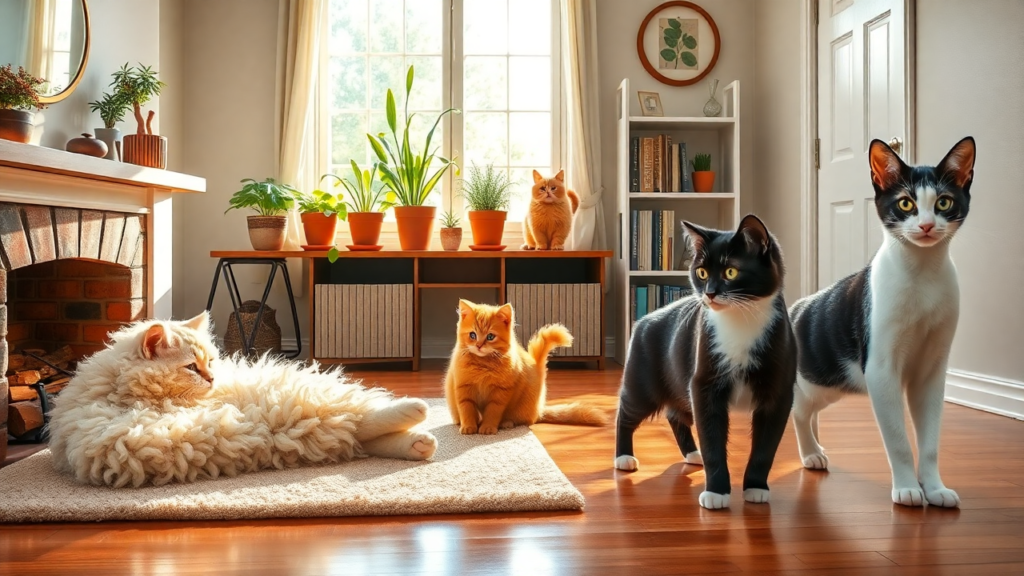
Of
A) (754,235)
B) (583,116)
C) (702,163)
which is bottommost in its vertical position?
(754,235)

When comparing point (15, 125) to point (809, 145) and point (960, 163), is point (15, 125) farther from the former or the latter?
point (809, 145)

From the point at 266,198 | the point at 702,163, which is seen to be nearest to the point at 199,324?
the point at 266,198

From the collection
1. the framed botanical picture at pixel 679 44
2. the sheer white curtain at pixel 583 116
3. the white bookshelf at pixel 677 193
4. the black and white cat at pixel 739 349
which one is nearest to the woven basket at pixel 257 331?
the sheer white curtain at pixel 583 116

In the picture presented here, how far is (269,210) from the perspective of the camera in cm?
392

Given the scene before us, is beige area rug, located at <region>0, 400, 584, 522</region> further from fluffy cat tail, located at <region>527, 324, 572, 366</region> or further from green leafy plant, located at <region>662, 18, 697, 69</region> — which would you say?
green leafy plant, located at <region>662, 18, 697, 69</region>

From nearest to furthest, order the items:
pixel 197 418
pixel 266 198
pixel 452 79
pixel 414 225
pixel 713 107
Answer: pixel 197 418 < pixel 266 198 < pixel 414 225 < pixel 713 107 < pixel 452 79

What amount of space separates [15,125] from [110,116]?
0.65 metres

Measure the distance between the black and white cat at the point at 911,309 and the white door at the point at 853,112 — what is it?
1.77m

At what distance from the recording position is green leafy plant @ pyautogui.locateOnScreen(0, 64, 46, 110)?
2.11 metres

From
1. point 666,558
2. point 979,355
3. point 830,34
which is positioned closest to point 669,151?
point 830,34

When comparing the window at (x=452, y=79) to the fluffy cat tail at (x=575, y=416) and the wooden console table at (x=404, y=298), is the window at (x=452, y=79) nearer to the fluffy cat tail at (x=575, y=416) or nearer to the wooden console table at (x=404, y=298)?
the wooden console table at (x=404, y=298)

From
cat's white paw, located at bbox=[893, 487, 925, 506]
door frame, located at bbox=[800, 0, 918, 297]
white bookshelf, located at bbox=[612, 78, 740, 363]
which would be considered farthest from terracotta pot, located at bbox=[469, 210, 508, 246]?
cat's white paw, located at bbox=[893, 487, 925, 506]

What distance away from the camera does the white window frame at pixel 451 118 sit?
444 centimetres

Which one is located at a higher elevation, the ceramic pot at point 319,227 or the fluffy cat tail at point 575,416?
the ceramic pot at point 319,227
